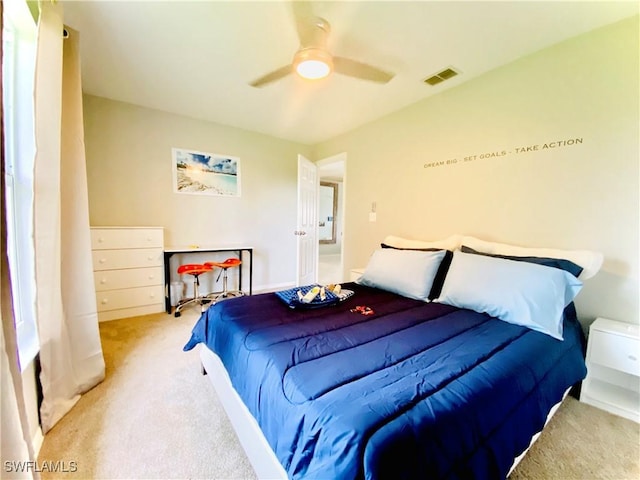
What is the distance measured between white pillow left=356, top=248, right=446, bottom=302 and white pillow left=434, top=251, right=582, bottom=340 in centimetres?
17

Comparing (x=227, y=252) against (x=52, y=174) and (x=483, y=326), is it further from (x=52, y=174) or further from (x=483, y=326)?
(x=483, y=326)

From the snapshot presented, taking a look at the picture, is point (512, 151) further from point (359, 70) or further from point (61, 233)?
point (61, 233)

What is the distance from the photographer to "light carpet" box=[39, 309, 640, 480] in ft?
4.09

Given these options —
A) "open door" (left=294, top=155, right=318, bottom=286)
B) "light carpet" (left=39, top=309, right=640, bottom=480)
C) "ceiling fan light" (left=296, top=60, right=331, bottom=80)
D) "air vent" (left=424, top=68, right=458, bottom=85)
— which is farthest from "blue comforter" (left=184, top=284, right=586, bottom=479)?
"open door" (left=294, top=155, right=318, bottom=286)

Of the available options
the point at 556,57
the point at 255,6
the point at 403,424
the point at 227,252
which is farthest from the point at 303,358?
the point at 227,252

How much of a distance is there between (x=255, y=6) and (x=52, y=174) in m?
1.52

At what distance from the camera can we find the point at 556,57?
1.93m

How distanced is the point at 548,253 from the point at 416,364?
58.0 inches

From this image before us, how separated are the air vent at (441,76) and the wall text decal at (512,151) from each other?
0.71 meters

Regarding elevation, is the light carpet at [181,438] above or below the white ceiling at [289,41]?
below

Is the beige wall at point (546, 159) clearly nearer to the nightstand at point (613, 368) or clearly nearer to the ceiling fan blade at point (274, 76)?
the nightstand at point (613, 368)

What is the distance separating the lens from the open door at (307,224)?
3.76 metres

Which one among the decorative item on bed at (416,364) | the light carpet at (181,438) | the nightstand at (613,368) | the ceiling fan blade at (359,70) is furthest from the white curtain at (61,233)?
the nightstand at (613,368)

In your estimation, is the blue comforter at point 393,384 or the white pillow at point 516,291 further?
the white pillow at point 516,291
